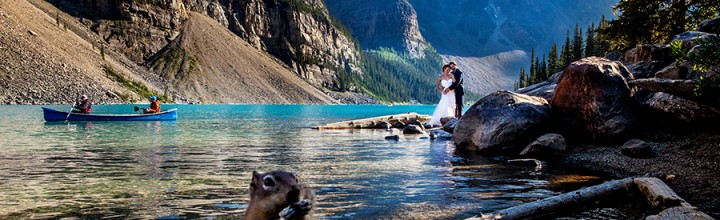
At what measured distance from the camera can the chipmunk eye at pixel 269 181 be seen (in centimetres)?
375

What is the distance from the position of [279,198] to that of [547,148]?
15229 mm

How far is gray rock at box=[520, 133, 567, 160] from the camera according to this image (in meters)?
17.3

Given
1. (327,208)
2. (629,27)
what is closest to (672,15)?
(629,27)

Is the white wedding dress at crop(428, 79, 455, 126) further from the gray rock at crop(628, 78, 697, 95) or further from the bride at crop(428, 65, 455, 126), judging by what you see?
the gray rock at crop(628, 78, 697, 95)

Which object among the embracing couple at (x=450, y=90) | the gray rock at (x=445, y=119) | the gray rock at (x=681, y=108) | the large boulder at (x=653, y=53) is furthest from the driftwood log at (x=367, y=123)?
the gray rock at (x=681, y=108)

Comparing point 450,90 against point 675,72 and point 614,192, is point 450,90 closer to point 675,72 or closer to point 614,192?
point 675,72

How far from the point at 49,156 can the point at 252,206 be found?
1775cm

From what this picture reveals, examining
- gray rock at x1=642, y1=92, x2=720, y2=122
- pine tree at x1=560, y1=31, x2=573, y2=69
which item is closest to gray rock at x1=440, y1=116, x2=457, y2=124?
gray rock at x1=642, y1=92, x2=720, y2=122

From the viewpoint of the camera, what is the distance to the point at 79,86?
404 feet

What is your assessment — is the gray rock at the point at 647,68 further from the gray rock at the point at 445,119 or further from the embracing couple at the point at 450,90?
the gray rock at the point at 445,119

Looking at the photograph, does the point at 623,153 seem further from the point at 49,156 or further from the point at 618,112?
the point at 49,156

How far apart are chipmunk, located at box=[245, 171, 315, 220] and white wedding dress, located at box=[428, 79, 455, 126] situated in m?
27.6

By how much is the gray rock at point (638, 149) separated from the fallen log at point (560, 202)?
4.89 meters

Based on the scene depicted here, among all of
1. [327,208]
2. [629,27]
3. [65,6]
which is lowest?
[327,208]
